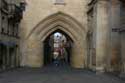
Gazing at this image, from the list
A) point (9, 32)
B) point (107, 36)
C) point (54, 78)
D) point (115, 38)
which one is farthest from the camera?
point (9, 32)

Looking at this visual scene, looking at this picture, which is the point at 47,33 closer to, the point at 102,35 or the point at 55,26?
the point at 55,26

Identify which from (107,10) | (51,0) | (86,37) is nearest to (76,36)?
(86,37)

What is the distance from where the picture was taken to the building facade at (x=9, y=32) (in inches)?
1168

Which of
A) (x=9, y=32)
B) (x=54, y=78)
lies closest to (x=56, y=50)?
(x=9, y=32)

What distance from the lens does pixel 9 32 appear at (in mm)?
32906

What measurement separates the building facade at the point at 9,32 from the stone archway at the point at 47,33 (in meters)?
1.62

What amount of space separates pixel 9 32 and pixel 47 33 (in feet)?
20.8

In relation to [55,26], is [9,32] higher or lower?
lower

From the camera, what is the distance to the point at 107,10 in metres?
29.4

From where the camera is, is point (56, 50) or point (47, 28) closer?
point (47, 28)

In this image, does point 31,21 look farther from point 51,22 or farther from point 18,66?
point 18,66

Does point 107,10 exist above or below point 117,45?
above

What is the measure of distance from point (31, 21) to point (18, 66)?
15.5 ft

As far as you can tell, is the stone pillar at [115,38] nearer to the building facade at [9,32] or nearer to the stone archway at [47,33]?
the building facade at [9,32]
